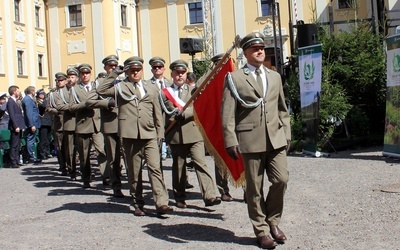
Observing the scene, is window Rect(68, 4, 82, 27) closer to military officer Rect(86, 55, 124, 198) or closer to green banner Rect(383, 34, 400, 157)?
green banner Rect(383, 34, 400, 157)

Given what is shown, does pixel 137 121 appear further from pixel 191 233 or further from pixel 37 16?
pixel 37 16

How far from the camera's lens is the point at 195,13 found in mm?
40375

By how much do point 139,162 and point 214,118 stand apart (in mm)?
1197

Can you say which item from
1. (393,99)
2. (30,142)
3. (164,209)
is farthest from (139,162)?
(30,142)

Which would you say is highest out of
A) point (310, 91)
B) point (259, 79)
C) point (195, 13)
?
point (195, 13)

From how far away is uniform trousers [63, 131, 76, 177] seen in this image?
11109mm

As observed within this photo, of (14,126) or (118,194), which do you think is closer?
(118,194)

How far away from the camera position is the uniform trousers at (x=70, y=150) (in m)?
11.1

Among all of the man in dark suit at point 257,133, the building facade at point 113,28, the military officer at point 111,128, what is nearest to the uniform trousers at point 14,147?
the military officer at point 111,128

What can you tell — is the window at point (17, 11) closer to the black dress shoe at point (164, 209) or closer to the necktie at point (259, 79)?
the black dress shoe at point (164, 209)

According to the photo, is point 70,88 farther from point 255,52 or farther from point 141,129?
point 255,52

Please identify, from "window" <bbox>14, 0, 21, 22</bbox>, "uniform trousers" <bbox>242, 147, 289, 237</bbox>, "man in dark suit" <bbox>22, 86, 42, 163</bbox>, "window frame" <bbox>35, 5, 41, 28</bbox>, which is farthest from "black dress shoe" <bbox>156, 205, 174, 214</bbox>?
"window frame" <bbox>35, 5, 41, 28</bbox>

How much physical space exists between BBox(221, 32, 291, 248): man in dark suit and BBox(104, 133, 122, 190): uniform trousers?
3.51 metres

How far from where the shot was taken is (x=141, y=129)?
723 cm
